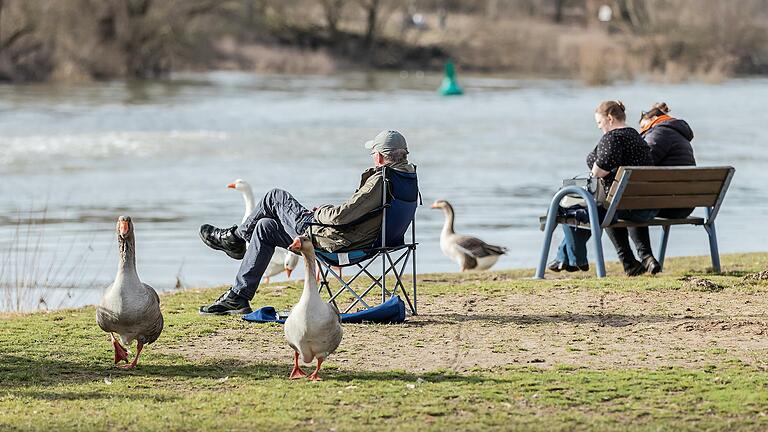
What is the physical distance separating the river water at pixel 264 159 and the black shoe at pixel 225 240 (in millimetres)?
2449

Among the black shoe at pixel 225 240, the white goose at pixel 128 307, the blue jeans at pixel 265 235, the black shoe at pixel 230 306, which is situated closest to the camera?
the white goose at pixel 128 307

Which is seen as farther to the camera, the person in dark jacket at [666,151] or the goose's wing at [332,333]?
the person in dark jacket at [666,151]

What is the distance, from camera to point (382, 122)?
1346 inches

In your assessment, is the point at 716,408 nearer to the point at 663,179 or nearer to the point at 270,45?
the point at 663,179

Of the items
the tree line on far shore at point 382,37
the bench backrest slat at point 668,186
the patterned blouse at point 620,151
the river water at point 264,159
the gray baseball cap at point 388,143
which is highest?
the tree line on far shore at point 382,37

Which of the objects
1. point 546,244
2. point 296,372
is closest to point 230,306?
point 296,372

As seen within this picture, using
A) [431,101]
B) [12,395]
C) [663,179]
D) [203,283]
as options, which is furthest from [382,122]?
[12,395]

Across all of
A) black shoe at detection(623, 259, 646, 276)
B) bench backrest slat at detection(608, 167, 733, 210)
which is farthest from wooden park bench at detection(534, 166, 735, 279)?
black shoe at detection(623, 259, 646, 276)

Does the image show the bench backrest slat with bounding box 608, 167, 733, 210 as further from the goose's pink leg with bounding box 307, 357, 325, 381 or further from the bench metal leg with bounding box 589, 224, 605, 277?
the goose's pink leg with bounding box 307, 357, 325, 381

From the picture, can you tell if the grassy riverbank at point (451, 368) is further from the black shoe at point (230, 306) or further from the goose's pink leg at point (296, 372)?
the black shoe at point (230, 306)

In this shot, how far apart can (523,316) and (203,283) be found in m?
4.72

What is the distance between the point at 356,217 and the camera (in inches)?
320

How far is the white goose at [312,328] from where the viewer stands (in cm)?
652

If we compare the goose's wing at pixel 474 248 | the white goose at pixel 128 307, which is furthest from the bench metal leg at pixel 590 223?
the white goose at pixel 128 307
